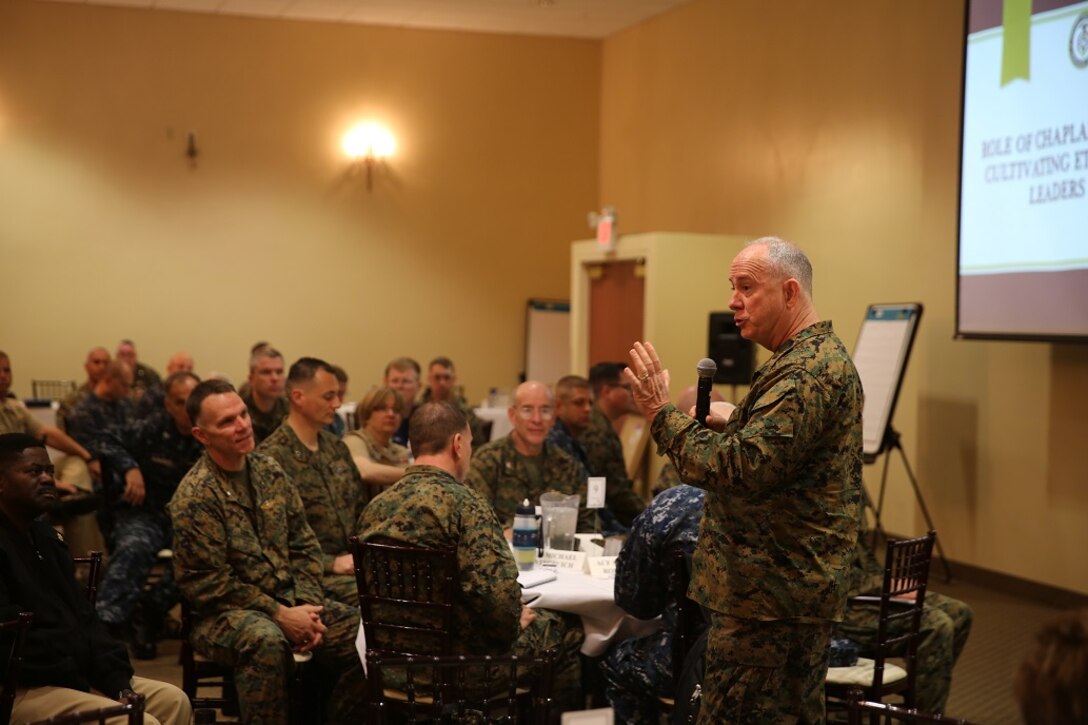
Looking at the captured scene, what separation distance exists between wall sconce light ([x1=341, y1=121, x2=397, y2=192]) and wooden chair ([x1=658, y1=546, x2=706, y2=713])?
8.71 metres

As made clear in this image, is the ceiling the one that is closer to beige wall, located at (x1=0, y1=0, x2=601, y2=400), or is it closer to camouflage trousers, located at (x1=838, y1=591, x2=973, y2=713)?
beige wall, located at (x1=0, y1=0, x2=601, y2=400)

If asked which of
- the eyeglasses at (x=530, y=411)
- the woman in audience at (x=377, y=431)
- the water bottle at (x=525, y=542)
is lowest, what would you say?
the water bottle at (x=525, y=542)

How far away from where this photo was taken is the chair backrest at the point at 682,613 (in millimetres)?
3447

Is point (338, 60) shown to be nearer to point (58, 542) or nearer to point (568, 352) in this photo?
point (568, 352)

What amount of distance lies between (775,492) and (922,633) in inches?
78.8

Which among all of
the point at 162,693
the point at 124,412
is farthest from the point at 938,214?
the point at 162,693

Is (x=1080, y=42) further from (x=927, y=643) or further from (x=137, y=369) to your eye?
(x=137, y=369)

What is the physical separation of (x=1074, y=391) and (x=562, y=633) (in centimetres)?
406

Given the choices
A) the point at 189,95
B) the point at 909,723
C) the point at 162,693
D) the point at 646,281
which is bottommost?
the point at 162,693

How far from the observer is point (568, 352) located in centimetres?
1202

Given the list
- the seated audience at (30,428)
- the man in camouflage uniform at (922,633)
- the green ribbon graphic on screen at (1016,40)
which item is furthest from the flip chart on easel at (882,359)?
the seated audience at (30,428)

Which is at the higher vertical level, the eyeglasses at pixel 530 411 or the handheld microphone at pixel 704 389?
the handheld microphone at pixel 704 389

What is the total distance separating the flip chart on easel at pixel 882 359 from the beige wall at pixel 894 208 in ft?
1.25

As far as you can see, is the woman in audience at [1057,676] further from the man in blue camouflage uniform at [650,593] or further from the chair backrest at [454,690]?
the man in blue camouflage uniform at [650,593]
